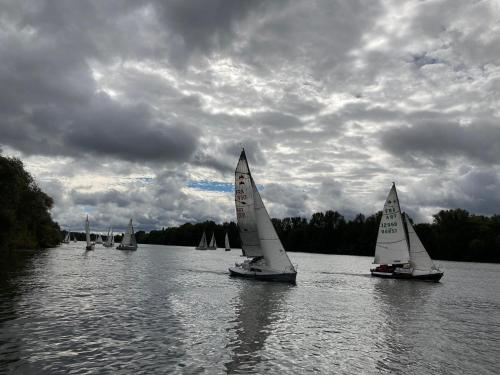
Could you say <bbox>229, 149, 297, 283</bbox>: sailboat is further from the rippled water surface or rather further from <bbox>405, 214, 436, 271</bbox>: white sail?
<bbox>405, 214, 436, 271</bbox>: white sail

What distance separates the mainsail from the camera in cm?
4972

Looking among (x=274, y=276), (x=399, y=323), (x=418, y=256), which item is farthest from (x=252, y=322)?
(x=418, y=256)

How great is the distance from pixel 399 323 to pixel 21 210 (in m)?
86.4

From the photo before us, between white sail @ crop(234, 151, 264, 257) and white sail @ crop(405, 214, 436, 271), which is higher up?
white sail @ crop(234, 151, 264, 257)

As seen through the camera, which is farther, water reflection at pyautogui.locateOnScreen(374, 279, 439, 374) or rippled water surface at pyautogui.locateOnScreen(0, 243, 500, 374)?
water reflection at pyautogui.locateOnScreen(374, 279, 439, 374)

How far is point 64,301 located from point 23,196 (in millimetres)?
70353

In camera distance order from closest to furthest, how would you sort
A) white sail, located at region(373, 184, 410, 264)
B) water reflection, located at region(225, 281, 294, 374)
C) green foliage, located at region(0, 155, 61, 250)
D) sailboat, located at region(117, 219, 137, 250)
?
water reflection, located at region(225, 281, 294, 374), white sail, located at region(373, 184, 410, 264), green foliage, located at region(0, 155, 61, 250), sailboat, located at region(117, 219, 137, 250)

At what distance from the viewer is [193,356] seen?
18.6 meters

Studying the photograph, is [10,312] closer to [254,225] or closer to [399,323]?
[399,323]

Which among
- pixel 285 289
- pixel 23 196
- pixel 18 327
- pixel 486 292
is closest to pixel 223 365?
pixel 18 327

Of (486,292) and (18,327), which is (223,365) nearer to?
(18,327)

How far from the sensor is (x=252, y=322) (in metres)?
26.9

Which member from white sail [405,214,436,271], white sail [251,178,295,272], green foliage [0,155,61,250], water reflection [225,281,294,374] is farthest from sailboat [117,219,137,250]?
water reflection [225,281,294,374]

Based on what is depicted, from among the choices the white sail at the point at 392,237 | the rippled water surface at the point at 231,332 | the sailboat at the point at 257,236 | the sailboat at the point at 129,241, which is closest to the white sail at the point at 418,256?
the white sail at the point at 392,237
